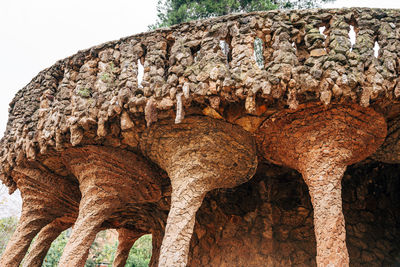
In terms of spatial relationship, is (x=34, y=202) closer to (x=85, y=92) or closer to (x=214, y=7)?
(x=85, y=92)

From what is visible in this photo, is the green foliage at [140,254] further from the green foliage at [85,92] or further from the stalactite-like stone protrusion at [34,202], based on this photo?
the green foliage at [85,92]

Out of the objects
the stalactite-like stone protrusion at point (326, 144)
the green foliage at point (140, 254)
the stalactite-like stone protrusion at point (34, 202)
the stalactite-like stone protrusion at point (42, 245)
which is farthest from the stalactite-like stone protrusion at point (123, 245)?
the stalactite-like stone protrusion at point (326, 144)

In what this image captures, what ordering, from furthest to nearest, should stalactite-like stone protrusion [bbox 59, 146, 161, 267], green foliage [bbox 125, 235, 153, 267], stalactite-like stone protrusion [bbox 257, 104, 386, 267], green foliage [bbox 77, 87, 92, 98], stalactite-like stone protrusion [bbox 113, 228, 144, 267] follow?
1. green foliage [bbox 125, 235, 153, 267]
2. stalactite-like stone protrusion [bbox 113, 228, 144, 267]
3. stalactite-like stone protrusion [bbox 59, 146, 161, 267]
4. green foliage [bbox 77, 87, 92, 98]
5. stalactite-like stone protrusion [bbox 257, 104, 386, 267]

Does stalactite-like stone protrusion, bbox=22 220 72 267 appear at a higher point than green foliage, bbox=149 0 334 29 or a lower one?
lower

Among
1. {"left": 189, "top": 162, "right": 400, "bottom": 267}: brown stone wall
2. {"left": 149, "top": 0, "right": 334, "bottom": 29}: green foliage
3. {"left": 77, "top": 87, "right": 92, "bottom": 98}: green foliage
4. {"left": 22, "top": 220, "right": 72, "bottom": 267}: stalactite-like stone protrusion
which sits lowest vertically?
{"left": 22, "top": 220, "right": 72, "bottom": 267}: stalactite-like stone protrusion

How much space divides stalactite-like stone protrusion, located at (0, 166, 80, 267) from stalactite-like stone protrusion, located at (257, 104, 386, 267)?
134 inches

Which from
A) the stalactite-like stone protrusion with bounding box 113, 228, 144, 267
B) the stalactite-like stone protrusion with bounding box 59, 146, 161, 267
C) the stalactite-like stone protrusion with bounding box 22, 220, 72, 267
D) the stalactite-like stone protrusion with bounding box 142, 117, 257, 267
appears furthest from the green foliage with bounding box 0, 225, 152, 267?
the stalactite-like stone protrusion with bounding box 142, 117, 257, 267

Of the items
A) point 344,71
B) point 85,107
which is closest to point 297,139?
point 344,71

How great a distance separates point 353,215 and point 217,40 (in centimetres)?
348

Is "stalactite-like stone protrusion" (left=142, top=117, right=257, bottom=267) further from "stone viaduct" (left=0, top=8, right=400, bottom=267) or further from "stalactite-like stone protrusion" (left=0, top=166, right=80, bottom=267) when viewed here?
"stalactite-like stone protrusion" (left=0, top=166, right=80, bottom=267)

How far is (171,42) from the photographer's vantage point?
14.8 feet

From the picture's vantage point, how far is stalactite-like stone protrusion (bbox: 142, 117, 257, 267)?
13.2 feet

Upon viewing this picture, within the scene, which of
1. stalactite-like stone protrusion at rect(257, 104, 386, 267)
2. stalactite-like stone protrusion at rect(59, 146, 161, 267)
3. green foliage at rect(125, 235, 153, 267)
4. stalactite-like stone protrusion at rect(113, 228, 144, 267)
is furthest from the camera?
green foliage at rect(125, 235, 153, 267)

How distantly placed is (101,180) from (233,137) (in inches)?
75.2
